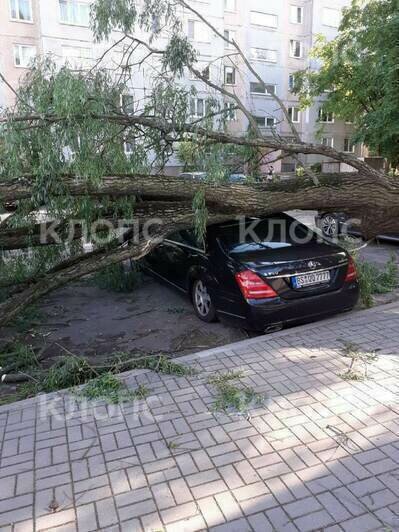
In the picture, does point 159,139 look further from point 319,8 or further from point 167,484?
point 319,8

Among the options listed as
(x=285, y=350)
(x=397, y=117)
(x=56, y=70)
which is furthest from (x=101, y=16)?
(x=397, y=117)

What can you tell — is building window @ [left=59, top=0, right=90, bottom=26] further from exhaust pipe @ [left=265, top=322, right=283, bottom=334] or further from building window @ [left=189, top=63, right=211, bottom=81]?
exhaust pipe @ [left=265, top=322, right=283, bottom=334]

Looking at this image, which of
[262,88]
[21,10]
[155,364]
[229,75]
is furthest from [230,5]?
[155,364]

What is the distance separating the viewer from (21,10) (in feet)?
80.6

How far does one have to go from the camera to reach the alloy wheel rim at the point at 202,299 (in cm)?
567

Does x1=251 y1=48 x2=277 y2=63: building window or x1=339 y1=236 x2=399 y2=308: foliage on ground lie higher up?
x1=251 y1=48 x2=277 y2=63: building window

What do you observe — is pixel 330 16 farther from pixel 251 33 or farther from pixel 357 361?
pixel 357 361

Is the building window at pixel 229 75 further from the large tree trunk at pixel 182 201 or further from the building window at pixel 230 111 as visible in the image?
the large tree trunk at pixel 182 201

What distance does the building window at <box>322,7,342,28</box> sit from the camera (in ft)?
108

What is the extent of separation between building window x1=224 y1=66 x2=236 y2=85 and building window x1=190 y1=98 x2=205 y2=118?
0.94 metres

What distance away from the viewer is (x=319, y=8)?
32.4 meters

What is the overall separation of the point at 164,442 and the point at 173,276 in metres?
3.58

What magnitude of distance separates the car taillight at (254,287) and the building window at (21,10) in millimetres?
26473

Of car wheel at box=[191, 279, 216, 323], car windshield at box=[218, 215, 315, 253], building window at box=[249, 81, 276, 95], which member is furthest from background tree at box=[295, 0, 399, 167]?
car wheel at box=[191, 279, 216, 323]
